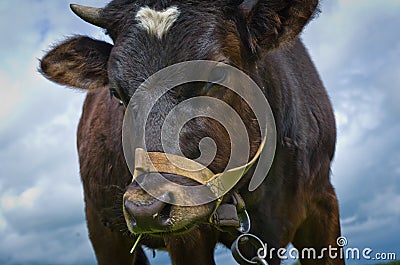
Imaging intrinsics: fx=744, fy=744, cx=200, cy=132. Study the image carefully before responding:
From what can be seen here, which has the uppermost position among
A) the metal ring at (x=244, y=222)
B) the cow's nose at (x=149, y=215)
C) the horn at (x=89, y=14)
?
the horn at (x=89, y=14)

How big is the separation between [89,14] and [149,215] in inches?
83.7

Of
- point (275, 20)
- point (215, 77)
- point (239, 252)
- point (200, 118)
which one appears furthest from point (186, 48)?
point (239, 252)

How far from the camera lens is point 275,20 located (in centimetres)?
545

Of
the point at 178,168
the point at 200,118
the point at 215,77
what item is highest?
the point at 215,77

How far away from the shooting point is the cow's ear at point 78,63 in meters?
6.11

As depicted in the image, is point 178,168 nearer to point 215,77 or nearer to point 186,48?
point 215,77

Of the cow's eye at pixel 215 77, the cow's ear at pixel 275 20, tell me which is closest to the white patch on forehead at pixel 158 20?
the cow's eye at pixel 215 77

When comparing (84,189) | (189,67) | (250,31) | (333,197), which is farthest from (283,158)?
(84,189)

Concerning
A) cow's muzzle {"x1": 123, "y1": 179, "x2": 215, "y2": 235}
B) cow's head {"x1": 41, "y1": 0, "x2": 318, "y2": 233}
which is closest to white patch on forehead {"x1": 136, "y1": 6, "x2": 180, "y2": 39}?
cow's head {"x1": 41, "y1": 0, "x2": 318, "y2": 233}

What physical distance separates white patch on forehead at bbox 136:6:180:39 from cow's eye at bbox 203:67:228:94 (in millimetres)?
430

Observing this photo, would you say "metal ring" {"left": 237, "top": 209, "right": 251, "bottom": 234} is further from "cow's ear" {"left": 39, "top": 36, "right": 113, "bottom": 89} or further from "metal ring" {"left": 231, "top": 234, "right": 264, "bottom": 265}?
"cow's ear" {"left": 39, "top": 36, "right": 113, "bottom": 89}

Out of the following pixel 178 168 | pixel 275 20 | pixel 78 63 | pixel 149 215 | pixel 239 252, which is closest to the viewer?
pixel 149 215

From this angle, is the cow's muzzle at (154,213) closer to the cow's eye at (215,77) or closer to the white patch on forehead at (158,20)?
the cow's eye at (215,77)

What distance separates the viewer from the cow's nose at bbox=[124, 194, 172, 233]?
4.34m
